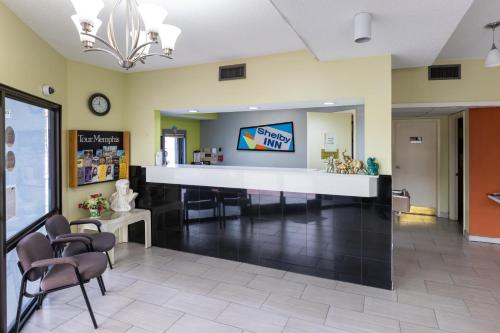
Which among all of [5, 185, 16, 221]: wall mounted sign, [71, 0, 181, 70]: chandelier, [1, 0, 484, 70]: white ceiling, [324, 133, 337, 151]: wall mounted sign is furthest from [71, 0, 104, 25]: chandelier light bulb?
[324, 133, 337, 151]: wall mounted sign

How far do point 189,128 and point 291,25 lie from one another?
4.70 metres

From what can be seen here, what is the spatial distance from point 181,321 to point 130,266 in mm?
1449

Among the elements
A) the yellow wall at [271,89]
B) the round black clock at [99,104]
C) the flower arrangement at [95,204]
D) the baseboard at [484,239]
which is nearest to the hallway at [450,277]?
the baseboard at [484,239]

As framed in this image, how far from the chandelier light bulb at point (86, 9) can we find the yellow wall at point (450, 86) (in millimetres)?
3633

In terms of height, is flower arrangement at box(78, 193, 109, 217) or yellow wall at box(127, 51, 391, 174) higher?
yellow wall at box(127, 51, 391, 174)

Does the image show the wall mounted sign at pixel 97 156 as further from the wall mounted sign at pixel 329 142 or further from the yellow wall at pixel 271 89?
the wall mounted sign at pixel 329 142

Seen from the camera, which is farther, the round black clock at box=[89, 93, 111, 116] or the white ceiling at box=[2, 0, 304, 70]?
the round black clock at box=[89, 93, 111, 116]

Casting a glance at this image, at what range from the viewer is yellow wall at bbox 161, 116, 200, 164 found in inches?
251

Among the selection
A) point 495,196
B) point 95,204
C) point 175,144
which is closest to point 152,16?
point 95,204

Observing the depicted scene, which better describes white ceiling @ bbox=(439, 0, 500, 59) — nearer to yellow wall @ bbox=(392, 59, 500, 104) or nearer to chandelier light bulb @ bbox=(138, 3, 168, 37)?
yellow wall @ bbox=(392, 59, 500, 104)

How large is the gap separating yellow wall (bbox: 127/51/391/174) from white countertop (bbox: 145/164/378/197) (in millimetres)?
297

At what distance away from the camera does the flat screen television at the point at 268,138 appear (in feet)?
20.0

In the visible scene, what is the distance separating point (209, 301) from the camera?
2943 millimetres

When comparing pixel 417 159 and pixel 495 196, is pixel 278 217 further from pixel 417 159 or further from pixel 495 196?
pixel 417 159
